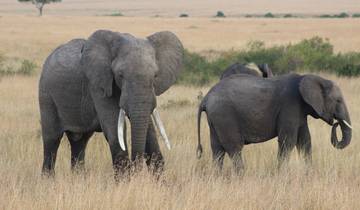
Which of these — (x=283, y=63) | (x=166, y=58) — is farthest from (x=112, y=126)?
(x=283, y=63)

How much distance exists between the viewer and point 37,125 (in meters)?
11.7

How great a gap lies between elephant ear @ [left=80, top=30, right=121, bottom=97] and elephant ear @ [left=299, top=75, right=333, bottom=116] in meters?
2.23

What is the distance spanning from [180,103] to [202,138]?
389cm

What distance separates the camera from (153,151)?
7.36 metres

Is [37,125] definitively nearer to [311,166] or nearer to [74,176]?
[74,176]

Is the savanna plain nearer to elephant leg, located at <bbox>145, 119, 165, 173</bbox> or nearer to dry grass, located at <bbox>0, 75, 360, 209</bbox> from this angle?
dry grass, located at <bbox>0, 75, 360, 209</bbox>

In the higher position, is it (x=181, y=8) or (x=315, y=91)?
(x=315, y=91)

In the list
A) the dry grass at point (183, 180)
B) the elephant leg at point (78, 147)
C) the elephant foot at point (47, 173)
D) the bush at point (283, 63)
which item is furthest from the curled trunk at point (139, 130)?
the bush at point (283, 63)

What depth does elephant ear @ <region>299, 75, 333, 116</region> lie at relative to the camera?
322 inches

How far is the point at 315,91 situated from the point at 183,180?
188 centimetres

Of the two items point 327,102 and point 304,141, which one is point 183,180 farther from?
point 327,102

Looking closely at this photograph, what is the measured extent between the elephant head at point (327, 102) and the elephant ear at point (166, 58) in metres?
1.54

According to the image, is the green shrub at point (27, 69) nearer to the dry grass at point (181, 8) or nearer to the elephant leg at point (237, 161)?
the elephant leg at point (237, 161)

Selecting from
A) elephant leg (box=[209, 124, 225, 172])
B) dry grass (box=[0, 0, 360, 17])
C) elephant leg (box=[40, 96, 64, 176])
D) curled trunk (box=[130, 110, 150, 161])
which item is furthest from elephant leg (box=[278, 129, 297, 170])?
dry grass (box=[0, 0, 360, 17])
